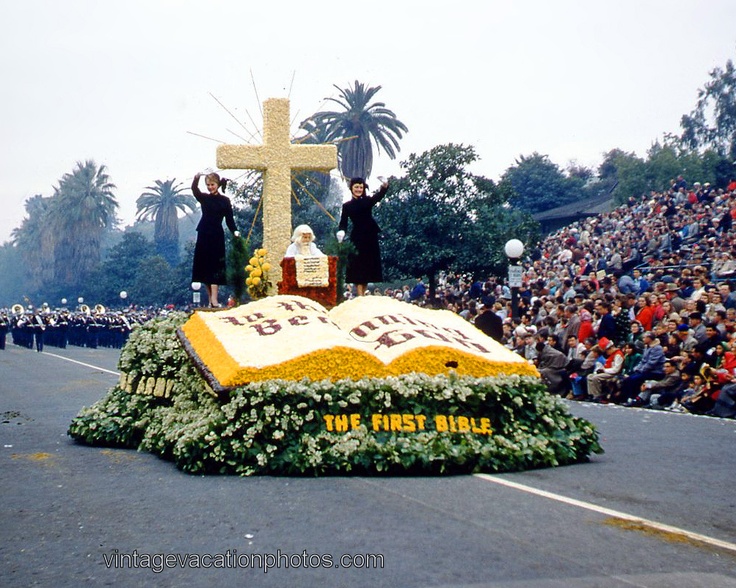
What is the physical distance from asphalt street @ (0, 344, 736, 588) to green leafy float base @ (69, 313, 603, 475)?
9.1 inches

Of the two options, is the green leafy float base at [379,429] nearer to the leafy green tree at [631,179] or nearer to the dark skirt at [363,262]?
the dark skirt at [363,262]

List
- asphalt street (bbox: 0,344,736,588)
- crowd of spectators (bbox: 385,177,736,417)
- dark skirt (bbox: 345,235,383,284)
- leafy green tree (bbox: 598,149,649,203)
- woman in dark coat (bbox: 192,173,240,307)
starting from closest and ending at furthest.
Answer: asphalt street (bbox: 0,344,736,588) < woman in dark coat (bbox: 192,173,240,307) < dark skirt (bbox: 345,235,383,284) < crowd of spectators (bbox: 385,177,736,417) < leafy green tree (bbox: 598,149,649,203)

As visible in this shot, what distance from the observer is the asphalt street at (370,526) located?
5066 millimetres

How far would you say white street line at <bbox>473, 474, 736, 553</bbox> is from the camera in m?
5.80

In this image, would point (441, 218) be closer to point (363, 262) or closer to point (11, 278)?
point (363, 262)

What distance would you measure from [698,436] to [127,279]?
7330cm

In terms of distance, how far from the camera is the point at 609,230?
120ft

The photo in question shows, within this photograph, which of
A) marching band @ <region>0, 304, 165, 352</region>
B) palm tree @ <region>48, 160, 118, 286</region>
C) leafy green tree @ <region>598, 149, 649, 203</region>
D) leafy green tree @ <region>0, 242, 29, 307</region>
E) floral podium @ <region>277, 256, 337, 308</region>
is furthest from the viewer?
leafy green tree @ <region>0, 242, 29, 307</region>

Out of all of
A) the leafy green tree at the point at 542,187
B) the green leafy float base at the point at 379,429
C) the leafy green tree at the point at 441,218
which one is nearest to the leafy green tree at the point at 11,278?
the leafy green tree at the point at 542,187

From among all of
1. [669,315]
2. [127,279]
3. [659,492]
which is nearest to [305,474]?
[659,492]

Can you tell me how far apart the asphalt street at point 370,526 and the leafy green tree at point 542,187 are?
64.6 metres

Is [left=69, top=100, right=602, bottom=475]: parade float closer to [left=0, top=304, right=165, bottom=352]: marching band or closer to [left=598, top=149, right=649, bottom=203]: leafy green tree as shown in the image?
[left=0, top=304, right=165, bottom=352]: marching band

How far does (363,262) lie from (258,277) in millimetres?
1605

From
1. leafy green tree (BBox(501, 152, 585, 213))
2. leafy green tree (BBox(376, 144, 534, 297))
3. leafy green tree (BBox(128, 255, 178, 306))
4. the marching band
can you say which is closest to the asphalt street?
leafy green tree (BBox(376, 144, 534, 297))
